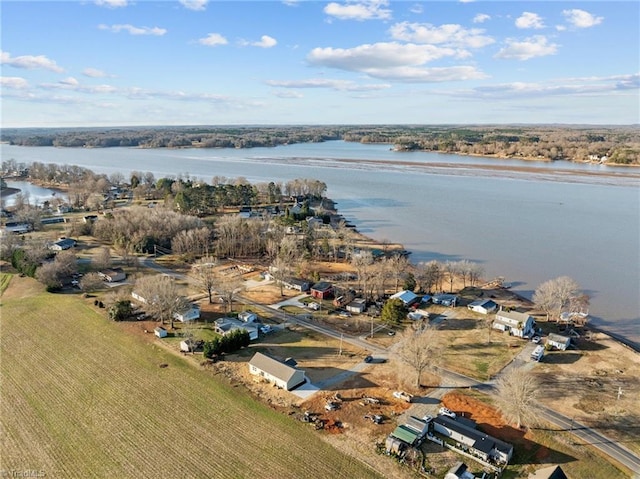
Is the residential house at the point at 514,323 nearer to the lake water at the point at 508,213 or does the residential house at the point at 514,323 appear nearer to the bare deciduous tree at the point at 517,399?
the lake water at the point at 508,213

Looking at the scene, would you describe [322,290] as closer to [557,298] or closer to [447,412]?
[447,412]

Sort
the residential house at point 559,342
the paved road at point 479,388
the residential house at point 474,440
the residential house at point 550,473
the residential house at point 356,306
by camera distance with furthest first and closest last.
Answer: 1. the residential house at point 356,306
2. the residential house at point 559,342
3. the paved road at point 479,388
4. the residential house at point 474,440
5. the residential house at point 550,473

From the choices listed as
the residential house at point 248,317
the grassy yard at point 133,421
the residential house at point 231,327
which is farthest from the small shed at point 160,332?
the residential house at point 248,317

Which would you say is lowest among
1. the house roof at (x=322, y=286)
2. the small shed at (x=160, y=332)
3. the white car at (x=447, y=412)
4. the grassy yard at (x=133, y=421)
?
the grassy yard at (x=133, y=421)

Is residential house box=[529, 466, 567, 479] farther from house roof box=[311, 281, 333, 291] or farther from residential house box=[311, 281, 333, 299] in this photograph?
house roof box=[311, 281, 333, 291]

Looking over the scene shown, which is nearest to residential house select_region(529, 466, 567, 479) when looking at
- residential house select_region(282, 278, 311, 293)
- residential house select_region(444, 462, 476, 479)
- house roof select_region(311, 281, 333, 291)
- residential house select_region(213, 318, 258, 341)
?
residential house select_region(444, 462, 476, 479)

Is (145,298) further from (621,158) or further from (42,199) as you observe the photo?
(621,158)
